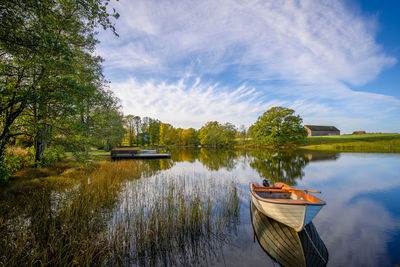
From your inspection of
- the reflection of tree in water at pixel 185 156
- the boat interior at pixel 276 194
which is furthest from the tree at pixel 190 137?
the boat interior at pixel 276 194

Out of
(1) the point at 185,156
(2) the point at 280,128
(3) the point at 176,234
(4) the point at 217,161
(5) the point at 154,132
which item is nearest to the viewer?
(3) the point at 176,234

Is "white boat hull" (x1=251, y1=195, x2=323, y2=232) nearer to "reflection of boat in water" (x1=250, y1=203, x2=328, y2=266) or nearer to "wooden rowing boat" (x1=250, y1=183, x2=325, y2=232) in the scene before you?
"wooden rowing boat" (x1=250, y1=183, x2=325, y2=232)

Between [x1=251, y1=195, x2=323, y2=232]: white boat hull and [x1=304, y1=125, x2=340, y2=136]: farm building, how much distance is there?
302 ft

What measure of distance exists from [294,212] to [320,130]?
323ft

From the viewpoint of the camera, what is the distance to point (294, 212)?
15.4 ft

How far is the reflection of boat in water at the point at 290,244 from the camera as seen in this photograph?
4.18m

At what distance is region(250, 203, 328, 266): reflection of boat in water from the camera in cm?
418

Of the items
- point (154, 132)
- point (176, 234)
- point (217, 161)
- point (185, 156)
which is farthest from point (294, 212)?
point (154, 132)

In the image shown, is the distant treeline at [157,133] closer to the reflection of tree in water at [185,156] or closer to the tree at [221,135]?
the tree at [221,135]

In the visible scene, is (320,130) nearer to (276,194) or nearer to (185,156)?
(185,156)

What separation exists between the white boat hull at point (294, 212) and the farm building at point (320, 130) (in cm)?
9204

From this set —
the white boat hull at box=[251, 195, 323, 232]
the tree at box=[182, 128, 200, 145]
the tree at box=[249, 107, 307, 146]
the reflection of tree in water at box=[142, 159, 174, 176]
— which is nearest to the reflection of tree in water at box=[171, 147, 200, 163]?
the reflection of tree in water at box=[142, 159, 174, 176]

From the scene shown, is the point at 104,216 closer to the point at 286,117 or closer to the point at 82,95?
the point at 82,95

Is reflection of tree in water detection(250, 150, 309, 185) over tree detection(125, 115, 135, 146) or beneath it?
beneath
